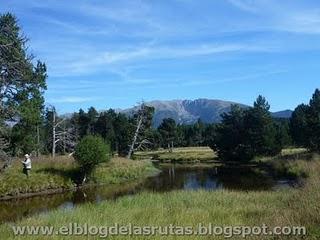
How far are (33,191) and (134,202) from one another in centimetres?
1946

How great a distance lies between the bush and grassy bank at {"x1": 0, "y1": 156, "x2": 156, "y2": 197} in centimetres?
156

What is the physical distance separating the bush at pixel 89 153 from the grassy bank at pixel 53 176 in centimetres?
156

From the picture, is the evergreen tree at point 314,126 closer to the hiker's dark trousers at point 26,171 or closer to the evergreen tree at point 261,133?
the evergreen tree at point 261,133

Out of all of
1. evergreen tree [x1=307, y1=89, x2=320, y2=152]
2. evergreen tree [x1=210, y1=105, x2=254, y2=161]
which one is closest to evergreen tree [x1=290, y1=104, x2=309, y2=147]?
evergreen tree [x1=307, y1=89, x2=320, y2=152]

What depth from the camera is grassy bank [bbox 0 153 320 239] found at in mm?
16312

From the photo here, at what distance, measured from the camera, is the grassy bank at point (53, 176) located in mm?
40500

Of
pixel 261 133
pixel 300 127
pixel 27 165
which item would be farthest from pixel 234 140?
pixel 27 165

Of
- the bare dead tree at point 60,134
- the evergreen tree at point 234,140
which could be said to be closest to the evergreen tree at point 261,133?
the evergreen tree at point 234,140

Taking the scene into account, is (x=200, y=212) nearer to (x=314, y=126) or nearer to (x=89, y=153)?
(x=89, y=153)

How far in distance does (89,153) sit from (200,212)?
1091 inches

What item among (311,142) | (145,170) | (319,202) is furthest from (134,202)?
(311,142)

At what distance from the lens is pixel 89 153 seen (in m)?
46.8

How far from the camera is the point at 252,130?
8669 cm

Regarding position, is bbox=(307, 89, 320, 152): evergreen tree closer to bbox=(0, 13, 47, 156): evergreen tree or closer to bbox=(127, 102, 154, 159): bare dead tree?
bbox=(127, 102, 154, 159): bare dead tree
